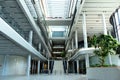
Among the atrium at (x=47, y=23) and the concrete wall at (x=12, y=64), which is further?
the concrete wall at (x=12, y=64)

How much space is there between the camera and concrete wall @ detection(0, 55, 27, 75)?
62.6 feet

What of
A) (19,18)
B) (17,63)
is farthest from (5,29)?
(17,63)

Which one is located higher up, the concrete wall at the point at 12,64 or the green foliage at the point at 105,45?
the green foliage at the point at 105,45

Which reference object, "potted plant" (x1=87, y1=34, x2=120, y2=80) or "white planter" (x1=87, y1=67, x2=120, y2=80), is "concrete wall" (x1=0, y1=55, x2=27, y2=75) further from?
"white planter" (x1=87, y1=67, x2=120, y2=80)

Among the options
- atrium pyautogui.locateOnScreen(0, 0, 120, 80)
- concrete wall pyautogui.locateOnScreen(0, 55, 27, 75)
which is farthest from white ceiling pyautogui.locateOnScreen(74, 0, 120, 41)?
concrete wall pyautogui.locateOnScreen(0, 55, 27, 75)

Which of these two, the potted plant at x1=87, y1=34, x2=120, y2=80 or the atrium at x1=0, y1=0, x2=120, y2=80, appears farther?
the atrium at x1=0, y1=0, x2=120, y2=80

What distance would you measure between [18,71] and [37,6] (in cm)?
1076

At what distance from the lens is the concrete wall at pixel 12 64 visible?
19.1m

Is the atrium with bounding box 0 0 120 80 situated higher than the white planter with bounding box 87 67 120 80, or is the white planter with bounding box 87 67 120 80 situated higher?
the atrium with bounding box 0 0 120 80

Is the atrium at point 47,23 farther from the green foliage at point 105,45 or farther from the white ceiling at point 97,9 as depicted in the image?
the green foliage at point 105,45

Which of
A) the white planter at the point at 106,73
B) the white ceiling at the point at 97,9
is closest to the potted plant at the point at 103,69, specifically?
the white planter at the point at 106,73

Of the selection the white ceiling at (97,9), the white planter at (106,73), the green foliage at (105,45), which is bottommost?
the white planter at (106,73)

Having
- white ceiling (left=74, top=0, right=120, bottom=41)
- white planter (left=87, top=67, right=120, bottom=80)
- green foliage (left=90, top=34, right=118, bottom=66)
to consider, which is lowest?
white planter (left=87, top=67, right=120, bottom=80)

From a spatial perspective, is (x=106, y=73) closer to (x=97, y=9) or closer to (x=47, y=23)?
(x=97, y=9)
